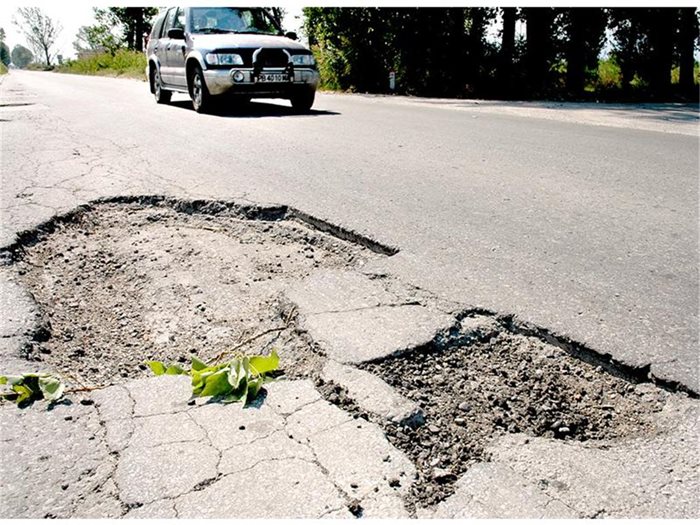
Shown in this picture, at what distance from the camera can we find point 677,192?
4793mm

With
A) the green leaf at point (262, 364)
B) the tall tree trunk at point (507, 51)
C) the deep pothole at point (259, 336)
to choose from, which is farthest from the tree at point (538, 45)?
the green leaf at point (262, 364)

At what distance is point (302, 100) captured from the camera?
1070cm

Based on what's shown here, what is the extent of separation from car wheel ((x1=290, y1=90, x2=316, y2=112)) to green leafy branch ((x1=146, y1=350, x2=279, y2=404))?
8881 millimetres

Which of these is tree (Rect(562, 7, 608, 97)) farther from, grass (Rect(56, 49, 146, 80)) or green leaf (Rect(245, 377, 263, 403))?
grass (Rect(56, 49, 146, 80))

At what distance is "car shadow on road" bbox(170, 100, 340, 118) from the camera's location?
9.84 m

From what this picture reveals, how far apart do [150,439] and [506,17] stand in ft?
62.3

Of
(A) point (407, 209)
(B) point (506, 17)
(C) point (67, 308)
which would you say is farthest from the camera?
(B) point (506, 17)

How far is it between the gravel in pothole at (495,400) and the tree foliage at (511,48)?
54.2ft

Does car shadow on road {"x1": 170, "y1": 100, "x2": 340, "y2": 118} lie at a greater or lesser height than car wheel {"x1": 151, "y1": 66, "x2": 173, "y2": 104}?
lesser

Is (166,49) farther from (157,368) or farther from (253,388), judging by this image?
(253,388)

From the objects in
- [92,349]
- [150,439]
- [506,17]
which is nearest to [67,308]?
[92,349]

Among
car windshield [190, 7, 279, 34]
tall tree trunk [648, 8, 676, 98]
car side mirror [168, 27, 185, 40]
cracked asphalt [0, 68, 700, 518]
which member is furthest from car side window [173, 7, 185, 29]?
tall tree trunk [648, 8, 676, 98]

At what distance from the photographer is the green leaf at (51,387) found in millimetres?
2057

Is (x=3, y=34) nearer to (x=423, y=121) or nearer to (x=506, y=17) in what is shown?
(x=506, y=17)
